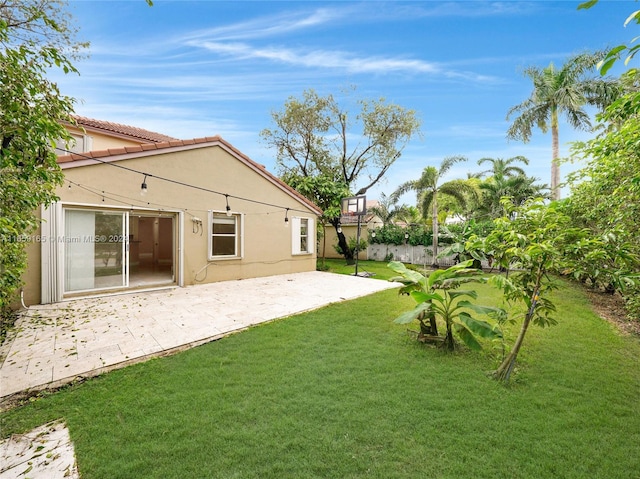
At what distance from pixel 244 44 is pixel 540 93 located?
1784cm

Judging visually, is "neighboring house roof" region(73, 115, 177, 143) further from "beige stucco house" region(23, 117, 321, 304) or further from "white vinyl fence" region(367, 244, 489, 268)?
"white vinyl fence" region(367, 244, 489, 268)

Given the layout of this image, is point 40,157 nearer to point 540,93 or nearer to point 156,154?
point 156,154

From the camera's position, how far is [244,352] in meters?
4.37

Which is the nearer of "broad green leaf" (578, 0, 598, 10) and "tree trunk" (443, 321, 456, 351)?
"broad green leaf" (578, 0, 598, 10)

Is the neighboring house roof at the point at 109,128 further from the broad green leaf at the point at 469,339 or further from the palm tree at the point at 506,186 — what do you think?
the palm tree at the point at 506,186

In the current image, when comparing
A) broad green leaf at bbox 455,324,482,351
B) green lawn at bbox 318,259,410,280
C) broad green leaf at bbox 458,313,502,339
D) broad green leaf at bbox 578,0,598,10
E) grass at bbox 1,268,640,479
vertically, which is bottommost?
grass at bbox 1,268,640,479

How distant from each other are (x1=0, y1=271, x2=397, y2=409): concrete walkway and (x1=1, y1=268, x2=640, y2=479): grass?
551mm

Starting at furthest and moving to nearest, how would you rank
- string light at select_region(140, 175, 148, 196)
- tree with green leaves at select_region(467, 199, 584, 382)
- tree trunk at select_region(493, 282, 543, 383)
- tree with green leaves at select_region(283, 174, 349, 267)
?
tree with green leaves at select_region(283, 174, 349, 267) → string light at select_region(140, 175, 148, 196) → tree trunk at select_region(493, 282, 543, 383) → tree with green leaves at select_region(467, 199, 584, 382)

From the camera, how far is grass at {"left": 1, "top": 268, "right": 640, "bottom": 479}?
2.25 m

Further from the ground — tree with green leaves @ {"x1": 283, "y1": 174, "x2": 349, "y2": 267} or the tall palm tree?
the tall palm tree

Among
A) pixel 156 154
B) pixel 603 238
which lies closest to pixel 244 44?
pixel 156 154

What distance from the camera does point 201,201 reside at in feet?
31.7

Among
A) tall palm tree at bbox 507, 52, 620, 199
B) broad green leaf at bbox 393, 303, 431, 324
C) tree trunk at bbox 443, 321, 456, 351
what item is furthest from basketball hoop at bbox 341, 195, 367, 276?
tall palm tree at bbox 507, 52, 620, 199

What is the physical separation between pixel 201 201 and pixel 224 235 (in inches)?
60.8
